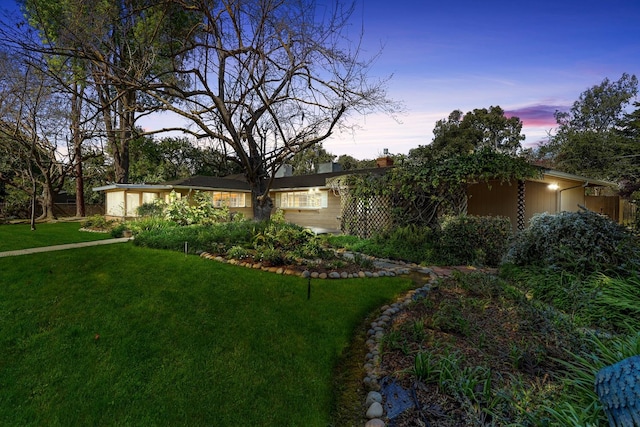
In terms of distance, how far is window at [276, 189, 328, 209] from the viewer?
49.2 feet

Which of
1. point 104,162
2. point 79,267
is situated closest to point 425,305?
point 79,267

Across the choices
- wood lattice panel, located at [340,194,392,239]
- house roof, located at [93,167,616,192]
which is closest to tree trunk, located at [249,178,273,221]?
wood lattice panel, located at [340,194,392,239]

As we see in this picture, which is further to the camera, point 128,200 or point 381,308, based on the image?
point 128,200

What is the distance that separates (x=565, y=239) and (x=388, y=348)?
12.0 feet

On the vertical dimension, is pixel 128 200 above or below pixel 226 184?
below

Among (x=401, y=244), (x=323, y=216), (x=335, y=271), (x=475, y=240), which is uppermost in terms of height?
(x=323, y=216)

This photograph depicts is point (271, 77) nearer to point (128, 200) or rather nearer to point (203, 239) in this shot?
point (203, 239)

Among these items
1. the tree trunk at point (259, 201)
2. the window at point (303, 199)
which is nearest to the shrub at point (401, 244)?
the tree trunk at point (259, 201)

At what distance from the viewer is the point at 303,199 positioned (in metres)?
16.3

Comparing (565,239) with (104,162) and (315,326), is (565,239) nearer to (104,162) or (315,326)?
(315,326)

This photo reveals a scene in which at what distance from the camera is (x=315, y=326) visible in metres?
3.69

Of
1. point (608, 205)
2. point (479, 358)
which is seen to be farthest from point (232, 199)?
point (608, 205)

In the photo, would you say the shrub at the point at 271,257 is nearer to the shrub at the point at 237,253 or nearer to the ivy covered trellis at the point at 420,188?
the shrub at the point at 237,253

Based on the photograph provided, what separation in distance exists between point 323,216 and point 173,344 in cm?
1212
